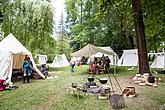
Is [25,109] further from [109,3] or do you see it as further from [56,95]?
[109,3]

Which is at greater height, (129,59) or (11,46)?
(11,46)

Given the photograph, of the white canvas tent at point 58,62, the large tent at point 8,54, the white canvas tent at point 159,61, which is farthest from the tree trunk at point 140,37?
the white canvas tent at point 58,62

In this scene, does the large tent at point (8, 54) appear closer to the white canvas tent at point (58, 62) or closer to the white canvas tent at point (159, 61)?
the white canvas tent at point (159, 61)

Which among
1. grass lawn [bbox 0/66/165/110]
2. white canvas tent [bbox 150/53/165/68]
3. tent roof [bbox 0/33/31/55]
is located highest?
tent roof [bbox 0/33/31/55]

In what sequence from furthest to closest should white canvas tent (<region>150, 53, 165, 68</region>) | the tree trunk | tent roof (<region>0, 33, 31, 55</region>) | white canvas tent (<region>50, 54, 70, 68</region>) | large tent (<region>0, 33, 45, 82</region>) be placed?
1. white canvas tent (<region>50, 54, 70, 68</region>)
2. white canvas tent (<region>150, 53, 165, 68</region>)
3. the tree trunk
4. tent roof (<region>0, 33, 31, 55</region>)
5. large tent (<region>0, 33, 45, 82</region>)

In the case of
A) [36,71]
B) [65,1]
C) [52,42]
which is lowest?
[36,71]

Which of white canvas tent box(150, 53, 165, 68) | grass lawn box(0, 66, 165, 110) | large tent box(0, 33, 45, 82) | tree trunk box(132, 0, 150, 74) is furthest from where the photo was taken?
white canvas tent box(150, 53, 165, 68)

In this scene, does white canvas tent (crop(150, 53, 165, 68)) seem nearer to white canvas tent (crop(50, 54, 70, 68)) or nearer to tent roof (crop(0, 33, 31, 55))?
white canvas tent (crop(50, 54, 70, 68))

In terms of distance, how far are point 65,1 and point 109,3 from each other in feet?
44.5

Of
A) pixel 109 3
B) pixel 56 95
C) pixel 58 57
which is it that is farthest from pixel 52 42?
pixel 56 95

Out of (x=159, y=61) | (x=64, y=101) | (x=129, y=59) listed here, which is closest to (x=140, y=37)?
(x=64, y=101)

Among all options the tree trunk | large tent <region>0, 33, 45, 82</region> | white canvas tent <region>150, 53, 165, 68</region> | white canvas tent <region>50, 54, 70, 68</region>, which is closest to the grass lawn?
large tent <region>0, 33, 45, 82</region>

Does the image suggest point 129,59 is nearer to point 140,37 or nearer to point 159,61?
point 159,61

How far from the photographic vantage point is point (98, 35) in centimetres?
2305
